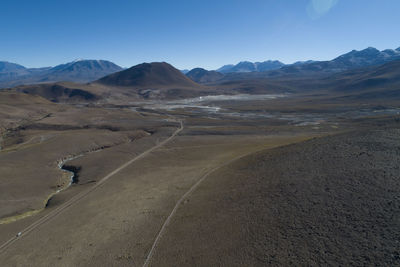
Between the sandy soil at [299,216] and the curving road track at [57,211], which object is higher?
the sandy soil at [299,216]

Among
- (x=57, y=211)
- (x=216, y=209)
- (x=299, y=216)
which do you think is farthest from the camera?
(x=57, y=211)

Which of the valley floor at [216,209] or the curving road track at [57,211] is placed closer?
the valley floor at [216,209]

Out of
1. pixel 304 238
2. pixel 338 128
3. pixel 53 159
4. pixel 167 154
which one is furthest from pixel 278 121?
pixel 304 238

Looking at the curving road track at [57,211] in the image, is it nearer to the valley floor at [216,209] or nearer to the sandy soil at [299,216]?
the valley floor at [216,209]

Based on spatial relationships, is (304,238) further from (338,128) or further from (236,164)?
(338,128)

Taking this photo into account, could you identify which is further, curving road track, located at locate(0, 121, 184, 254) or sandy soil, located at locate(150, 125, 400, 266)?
curving road track, located at locate(0, 121, 184, 254)

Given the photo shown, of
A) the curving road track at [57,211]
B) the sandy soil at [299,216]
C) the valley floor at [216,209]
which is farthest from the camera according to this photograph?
the curving road track at [57,211]

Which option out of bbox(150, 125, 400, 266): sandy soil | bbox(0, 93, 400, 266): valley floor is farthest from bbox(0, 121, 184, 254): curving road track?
bbox(150, 125, 400, 266): sandy soil

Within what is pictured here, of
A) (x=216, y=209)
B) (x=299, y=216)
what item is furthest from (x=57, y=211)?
(x=299, y=216)

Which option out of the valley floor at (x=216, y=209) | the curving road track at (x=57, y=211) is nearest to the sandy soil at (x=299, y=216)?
the valley floor at (x=216, y=209)

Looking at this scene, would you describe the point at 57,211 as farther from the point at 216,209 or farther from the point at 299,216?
the point at 299,216

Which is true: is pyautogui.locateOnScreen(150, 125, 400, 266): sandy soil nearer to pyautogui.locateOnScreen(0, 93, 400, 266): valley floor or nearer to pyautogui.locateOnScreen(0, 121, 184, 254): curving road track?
pyautogui.locateOnScreen(0, 93, 400, 266): valley floor
